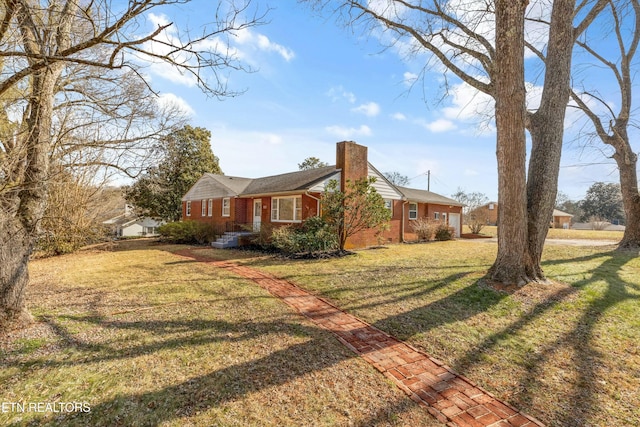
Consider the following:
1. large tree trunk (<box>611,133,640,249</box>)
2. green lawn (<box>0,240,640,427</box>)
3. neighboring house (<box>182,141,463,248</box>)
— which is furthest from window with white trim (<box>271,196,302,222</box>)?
large tree trunk (<box>611,133,640,249</box>)

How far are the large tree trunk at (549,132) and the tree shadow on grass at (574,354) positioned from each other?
1255mm

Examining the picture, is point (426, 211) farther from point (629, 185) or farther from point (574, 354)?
point (574, 354)

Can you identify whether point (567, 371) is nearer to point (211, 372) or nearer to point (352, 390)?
point (352, 390)

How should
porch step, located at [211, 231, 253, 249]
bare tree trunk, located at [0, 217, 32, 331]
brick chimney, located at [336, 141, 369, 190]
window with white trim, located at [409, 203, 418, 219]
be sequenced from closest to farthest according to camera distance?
bare tree trunk, located at [0, 217, 32, 331] → brick chimney, located at [336, 141, 369, 190] → porch step, located at [211, 231, 253, 249] → window with white trim, located at [409, 203, 418, 219]

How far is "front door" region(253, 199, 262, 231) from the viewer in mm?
17686

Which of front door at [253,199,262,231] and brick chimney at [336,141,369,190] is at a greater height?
brick chimney at [336,141,369,190]

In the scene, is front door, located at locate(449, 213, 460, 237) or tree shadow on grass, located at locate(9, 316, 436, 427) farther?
front door, located at locate(449, 213, 460, 237)

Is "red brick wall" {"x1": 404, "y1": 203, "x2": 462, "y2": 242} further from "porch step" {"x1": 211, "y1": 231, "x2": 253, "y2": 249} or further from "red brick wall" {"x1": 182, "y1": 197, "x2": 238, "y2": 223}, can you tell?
"red brick wall" {"x1": 182, "y1": 197, "x2": 238, "y2": 223}

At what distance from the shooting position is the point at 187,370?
3613mm

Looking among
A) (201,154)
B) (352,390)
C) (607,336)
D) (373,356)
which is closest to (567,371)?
(607,336)

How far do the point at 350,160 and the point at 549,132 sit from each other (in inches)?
346

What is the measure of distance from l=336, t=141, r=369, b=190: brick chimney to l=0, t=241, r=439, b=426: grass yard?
9.91 metres

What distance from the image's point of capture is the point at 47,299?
615 cm

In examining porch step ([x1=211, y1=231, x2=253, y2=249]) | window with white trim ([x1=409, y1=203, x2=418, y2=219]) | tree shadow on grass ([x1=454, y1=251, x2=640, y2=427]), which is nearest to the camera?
tree shadow on grass ([x1=454, y1=251, x2=640, y2=427])
